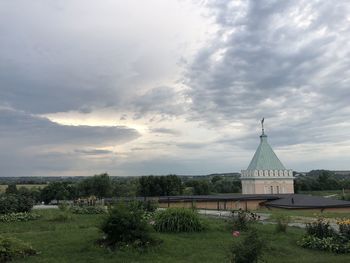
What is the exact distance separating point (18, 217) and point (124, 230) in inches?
271

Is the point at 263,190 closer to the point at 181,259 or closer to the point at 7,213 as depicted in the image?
the point at 7,213

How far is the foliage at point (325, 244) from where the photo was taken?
11.0 meters

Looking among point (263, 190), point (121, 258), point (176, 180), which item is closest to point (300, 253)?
point (121, 258)

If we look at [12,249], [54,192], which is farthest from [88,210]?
[54,192]

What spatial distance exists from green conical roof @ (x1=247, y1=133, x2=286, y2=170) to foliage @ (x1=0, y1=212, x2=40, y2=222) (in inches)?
1070

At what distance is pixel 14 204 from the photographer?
16547 mm

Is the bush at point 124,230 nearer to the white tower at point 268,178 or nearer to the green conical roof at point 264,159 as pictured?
the white tower at point 268,178

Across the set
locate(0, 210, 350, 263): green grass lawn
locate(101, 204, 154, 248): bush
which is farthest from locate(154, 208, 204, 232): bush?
locate(101, 204, 154, 248): bush

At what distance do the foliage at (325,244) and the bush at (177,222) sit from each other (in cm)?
323

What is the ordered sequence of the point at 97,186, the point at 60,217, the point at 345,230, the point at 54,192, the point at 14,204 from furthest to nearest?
the point at 54,192 → the point at 97,186 → the point at 14,204 → the point at 60,217 → the point at 345,230

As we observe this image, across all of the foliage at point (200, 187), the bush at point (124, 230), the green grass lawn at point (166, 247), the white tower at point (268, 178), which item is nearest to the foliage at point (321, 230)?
the green grass lawn at point (166, 247)

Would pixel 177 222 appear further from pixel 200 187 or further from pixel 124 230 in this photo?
pixel 200 187

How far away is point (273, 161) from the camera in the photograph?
4062 centimetres

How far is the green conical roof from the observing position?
3975 cm
